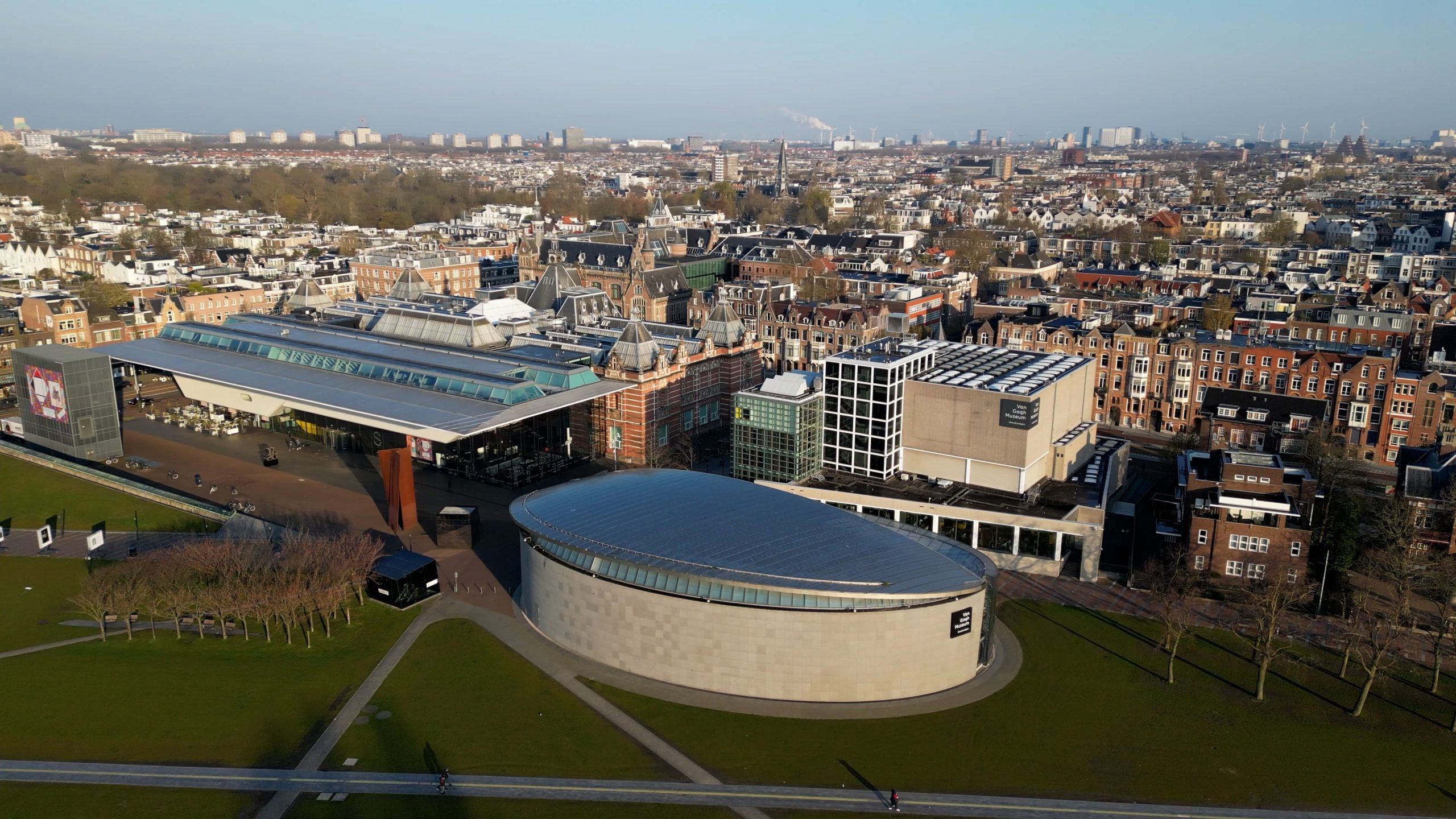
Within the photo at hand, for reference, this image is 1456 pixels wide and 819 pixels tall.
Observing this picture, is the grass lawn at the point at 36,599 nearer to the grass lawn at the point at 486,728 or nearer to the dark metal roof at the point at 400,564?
the dark metal roof at the point at 400,564

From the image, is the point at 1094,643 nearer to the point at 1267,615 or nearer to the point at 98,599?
the point at 1267,615

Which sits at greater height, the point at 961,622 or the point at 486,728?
the point at 961,622

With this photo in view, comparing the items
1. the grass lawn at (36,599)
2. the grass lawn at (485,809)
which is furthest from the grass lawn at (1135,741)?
the grass lawn at (36,599)

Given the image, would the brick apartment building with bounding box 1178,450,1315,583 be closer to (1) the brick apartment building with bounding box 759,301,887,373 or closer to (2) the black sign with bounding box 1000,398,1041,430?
(2) the black sign with bounding box 1000,398,1041,430

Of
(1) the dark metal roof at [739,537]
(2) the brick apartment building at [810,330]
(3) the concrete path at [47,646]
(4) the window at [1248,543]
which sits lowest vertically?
(3) the concrete path at [47,646]

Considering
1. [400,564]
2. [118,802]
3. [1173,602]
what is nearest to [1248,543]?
[1173,602]

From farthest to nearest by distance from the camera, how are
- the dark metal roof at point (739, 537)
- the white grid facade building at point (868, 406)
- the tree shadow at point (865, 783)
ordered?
the white grid facade building at point (868, 406)
the dark metal roof at point (739, 537)
the tree shadow at point (865, 783)

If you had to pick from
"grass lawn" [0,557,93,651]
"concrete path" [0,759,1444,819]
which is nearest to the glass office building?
"concrete path" [0,759,1444,819]
